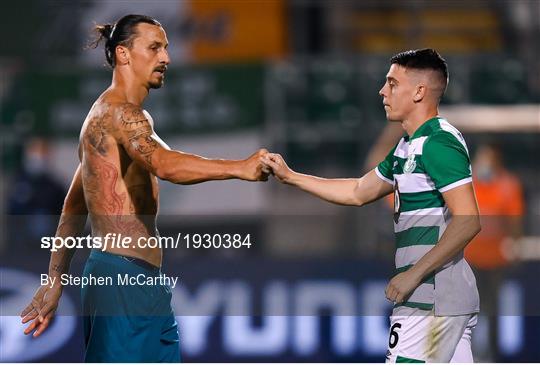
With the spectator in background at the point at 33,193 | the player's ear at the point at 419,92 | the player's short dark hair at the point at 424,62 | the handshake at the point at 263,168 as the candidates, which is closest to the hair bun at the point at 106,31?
the handshake at the point at 263,168

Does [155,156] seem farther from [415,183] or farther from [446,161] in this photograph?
[446,161]

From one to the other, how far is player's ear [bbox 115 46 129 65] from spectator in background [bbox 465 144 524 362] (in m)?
5.05

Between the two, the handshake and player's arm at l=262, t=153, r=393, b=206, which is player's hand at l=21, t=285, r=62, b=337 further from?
player's arm at l=262, t=153, r=393, b=206

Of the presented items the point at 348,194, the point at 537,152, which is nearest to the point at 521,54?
the point at 537,152

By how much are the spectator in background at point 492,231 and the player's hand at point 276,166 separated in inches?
163

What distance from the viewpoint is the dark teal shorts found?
6020 mm

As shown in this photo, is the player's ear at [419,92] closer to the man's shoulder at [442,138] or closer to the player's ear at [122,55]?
the man's shoulder at [442,138]

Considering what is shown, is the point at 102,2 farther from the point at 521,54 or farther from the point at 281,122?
the point at 521,54

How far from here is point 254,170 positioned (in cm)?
634

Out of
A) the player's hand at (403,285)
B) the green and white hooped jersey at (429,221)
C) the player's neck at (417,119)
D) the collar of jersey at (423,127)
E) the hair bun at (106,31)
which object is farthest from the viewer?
the hair bun at (106,31)

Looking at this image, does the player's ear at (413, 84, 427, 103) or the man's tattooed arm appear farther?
the man's tattooed arm

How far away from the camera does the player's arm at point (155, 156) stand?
6027 millimetres

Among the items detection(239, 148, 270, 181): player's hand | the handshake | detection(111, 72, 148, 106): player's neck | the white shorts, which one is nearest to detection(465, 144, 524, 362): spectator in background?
the handshake

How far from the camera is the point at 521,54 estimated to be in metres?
15.8
